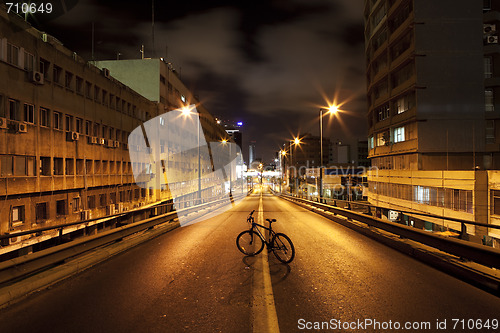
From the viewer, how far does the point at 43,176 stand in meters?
19.3

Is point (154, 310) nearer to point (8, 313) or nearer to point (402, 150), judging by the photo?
point (8, 313)

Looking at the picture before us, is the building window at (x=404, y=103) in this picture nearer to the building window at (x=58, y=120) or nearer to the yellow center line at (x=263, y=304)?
the yellow center line at (x=263, y=304)

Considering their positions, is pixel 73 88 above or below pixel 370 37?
below

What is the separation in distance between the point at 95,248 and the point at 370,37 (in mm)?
39856

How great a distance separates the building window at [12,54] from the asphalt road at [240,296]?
15819 mm

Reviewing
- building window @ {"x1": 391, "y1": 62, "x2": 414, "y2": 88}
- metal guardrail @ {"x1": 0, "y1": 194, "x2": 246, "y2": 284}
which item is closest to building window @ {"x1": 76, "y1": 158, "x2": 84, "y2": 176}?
metal guardrail @ {"x1": 0, "y1": 194, "x2": 246, "y2": 284}

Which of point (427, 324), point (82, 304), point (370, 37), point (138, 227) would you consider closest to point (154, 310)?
point (82, 304)

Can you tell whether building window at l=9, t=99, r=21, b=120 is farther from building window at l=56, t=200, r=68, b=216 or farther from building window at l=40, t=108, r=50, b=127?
building window at l=56, t=200, r=68, b=216

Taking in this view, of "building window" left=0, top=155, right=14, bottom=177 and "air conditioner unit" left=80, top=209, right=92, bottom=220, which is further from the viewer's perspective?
"air conditioner unit" left=80, top=209, right=92, bottom=220

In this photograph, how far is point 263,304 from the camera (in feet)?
15.4

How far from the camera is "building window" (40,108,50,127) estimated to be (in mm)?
19469

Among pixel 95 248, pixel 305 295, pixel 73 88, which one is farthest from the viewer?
pixel 73 88

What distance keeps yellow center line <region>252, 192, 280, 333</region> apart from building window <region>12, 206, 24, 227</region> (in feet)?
55.9

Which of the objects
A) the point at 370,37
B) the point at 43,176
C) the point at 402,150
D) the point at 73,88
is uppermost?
the point at 370,37
